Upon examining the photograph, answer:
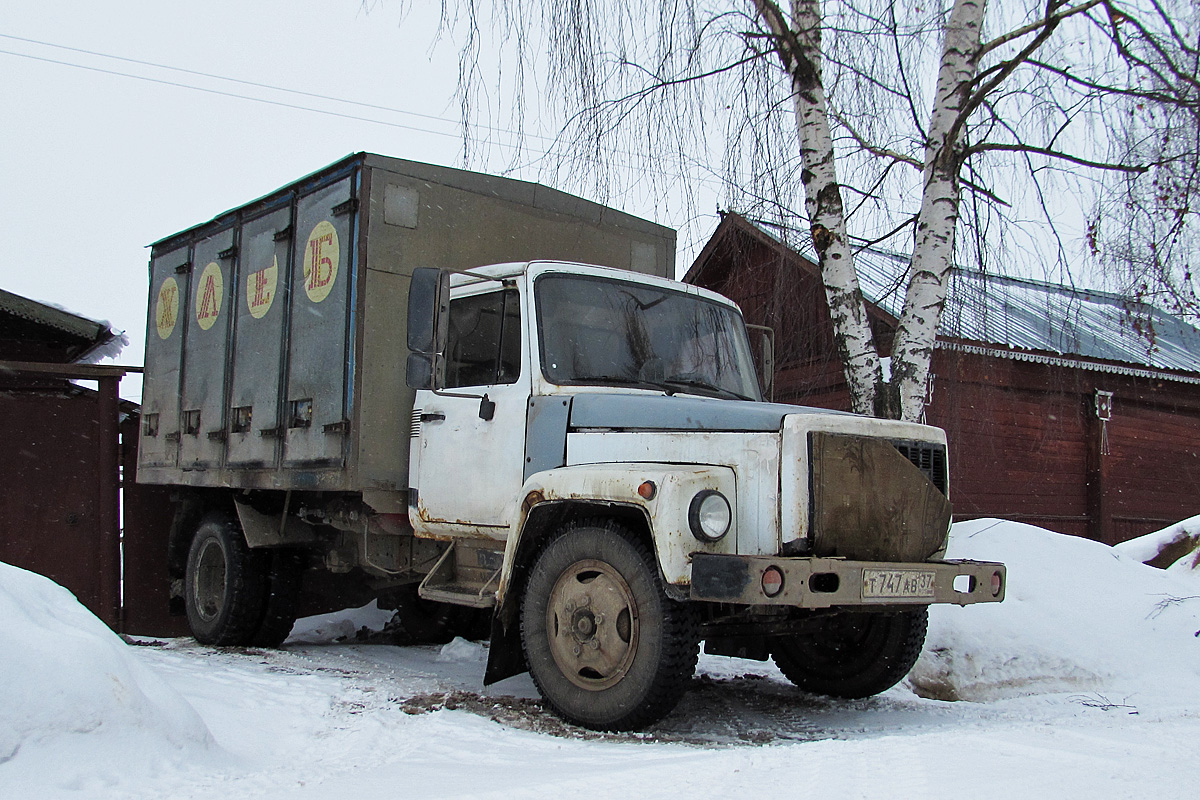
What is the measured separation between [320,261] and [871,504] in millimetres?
3913

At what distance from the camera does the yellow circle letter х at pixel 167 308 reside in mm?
8625

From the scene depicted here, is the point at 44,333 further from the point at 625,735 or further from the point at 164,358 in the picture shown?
the point at 625,735

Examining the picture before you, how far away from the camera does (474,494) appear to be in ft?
18.6

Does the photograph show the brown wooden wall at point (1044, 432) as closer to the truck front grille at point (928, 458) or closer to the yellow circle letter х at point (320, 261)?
the yellow circle letter х at point (320, 261)

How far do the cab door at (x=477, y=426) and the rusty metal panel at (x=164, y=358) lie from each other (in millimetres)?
3377

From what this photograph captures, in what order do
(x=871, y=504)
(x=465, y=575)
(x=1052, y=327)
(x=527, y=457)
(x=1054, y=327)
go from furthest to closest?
(x=1054, y=327) < (x=1052, y=327) < (x=465, y=575) < (x=527, y=457) < (x=871, y=504)

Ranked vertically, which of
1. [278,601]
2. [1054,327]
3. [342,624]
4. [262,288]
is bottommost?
[342,624]

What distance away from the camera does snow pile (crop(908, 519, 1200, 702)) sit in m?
6.26

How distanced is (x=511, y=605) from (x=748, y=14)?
15.2 ft

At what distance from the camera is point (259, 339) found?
7391mm

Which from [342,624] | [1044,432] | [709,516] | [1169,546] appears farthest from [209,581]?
[1044,432]

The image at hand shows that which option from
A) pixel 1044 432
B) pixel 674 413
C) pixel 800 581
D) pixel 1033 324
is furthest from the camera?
pixel 1033 324

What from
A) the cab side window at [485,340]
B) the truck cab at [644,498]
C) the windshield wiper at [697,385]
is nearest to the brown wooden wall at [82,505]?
the truck cab at [644,498]

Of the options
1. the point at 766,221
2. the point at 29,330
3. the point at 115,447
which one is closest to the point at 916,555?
the point at 766,221
